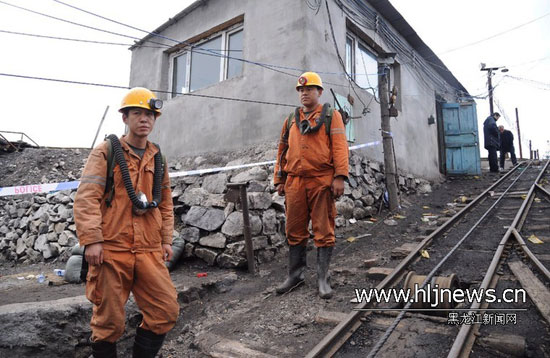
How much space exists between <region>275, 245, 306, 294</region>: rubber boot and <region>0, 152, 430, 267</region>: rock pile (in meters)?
1.16

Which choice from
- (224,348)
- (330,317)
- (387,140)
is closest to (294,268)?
(330,317)

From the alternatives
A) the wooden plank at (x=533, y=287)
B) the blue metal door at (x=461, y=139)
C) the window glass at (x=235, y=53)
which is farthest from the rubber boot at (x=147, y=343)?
the blue metal door at (x=461, y=139)

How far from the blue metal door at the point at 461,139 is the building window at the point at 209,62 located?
30.5ft

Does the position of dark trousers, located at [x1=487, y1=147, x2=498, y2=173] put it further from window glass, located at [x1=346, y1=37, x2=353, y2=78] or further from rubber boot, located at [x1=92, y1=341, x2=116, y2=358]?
rubber boot, located at [x1=92, y1=341, x2=116, y2=358]

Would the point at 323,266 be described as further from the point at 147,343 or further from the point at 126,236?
the point at 126,236

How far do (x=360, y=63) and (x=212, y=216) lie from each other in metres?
6.00

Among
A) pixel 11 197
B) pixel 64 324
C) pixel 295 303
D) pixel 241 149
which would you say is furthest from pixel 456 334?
pixel 11 197

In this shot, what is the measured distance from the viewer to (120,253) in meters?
2.06

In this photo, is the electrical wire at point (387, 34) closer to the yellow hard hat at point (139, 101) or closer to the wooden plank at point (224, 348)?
the yellow hard hat at point (139, 101)

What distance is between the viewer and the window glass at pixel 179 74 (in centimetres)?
919

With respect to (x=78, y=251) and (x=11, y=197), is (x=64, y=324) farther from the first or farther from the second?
(x=11, y=197)

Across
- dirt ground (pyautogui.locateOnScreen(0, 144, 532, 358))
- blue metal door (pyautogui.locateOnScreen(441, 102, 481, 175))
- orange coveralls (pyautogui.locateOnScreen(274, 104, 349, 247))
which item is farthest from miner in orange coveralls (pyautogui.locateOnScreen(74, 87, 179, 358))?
blue metal door (pyautogui.locateOnScreen(441, 102, 481, 175))

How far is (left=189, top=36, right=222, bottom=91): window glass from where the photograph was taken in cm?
823

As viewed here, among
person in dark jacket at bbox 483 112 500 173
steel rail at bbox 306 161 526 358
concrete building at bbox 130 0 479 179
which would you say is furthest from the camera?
person in dark jacket at bbox 483 112 500 173
